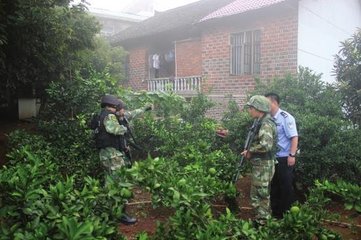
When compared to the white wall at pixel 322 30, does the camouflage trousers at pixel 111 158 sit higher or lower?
lower

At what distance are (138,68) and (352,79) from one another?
12.0 m

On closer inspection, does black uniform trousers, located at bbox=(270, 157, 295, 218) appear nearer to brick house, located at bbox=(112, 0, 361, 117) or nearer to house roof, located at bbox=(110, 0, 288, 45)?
brick house, located at bbox=(112, 0, 361, 117)

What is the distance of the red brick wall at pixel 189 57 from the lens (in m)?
14.2

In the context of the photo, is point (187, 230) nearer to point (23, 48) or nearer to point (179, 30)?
point (23, 48)

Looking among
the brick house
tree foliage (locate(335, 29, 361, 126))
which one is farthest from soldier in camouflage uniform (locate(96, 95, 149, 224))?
the brick house

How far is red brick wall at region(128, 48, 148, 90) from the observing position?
17.1 metres

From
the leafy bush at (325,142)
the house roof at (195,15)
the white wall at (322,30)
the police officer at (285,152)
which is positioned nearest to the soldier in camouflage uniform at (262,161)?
the police officer at (285,152)

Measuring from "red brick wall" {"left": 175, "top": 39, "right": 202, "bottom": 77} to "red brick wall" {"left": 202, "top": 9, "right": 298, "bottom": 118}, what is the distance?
Answer: 119 cm

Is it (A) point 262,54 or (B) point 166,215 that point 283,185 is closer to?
(B) point 166,215

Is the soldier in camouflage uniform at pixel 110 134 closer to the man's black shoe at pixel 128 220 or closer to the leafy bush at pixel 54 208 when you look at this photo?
the man's black shoe at pixel 128 220

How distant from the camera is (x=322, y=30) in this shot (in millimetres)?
11836

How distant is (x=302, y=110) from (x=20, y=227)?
4423mm

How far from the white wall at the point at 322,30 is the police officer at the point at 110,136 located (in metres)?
6.85

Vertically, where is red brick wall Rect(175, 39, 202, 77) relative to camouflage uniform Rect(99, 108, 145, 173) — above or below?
above
